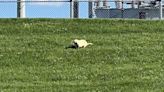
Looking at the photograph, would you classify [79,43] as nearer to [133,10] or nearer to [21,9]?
[21,9]

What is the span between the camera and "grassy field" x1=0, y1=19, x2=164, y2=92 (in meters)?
13.8

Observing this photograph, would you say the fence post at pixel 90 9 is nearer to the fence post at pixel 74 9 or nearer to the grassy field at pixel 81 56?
the fence post at pixel 74 9

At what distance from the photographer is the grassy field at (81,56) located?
13763 mm

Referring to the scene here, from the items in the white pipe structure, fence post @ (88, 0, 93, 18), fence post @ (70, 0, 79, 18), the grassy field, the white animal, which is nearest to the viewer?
the grassy field

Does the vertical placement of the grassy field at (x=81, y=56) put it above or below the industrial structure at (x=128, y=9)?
below

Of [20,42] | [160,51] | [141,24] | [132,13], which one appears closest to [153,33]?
[141,24]

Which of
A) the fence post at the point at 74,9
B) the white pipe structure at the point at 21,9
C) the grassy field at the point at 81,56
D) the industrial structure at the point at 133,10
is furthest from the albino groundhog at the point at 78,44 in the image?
the industrial structure at the point at 133,10

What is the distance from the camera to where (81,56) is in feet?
56.1

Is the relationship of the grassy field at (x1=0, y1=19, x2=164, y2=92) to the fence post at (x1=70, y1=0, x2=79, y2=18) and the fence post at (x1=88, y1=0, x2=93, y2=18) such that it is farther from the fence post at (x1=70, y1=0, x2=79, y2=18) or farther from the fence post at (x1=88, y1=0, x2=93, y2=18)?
the fence post at (x1=88, y1=0, x2=93, y2=18)

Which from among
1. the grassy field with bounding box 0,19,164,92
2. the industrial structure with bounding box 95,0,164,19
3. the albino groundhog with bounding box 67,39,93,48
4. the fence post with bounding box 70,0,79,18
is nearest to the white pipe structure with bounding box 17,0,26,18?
the fence post with bounding box 70,0,79,18

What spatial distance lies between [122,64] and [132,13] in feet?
50.3

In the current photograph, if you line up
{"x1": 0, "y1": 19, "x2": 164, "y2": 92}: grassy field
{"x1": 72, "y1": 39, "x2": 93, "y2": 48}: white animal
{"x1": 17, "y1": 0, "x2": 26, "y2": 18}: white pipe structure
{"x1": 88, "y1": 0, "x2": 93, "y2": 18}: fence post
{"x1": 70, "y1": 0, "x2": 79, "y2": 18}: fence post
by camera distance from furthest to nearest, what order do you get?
1. {"x1": 88, "y1": 0, "x2": 93, "y2": 18}: fence post
2. {"x1": 70, "y1": 0, "x2": 79, "y2": 18}: fence post
3. {"x1": 17, "y1": 0, "x2": 26, "y2": 18}: white pipe structure
4. {"x1": 72, "y1": 39, "x2": 93, "y2": 48}: white animal
5. {"x1": 0, "y1": 19, "x2": 164, "y2": 92}: grassy field

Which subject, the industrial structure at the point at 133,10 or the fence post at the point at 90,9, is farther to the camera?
the industrial structure at the point at 133,10

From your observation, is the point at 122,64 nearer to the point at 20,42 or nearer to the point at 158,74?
the point at 158,74
